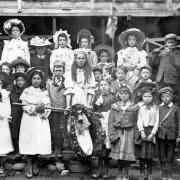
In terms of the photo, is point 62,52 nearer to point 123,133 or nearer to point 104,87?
point 104,87

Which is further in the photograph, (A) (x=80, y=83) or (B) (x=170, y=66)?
(B) (x=170, y=66)

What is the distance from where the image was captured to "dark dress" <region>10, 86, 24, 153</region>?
27.3 ft

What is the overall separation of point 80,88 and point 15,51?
2.08 metres

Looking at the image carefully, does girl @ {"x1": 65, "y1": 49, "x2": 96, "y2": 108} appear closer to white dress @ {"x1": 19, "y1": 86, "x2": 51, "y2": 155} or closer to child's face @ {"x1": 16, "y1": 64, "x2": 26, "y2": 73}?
white dress @ {"x1": 19, "y1": 86, "x2": 51, "y2": 155}

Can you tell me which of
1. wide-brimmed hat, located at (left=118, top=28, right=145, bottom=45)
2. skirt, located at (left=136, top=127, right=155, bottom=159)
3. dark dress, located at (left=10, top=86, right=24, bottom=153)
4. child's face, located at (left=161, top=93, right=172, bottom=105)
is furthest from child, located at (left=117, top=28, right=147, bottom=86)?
dark dress, located at (left=10, top=86, right=24, bottom=153)

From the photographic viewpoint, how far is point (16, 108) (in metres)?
8.38

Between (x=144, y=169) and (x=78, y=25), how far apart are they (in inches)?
254

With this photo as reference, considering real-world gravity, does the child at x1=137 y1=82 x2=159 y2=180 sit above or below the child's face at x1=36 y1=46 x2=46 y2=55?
below

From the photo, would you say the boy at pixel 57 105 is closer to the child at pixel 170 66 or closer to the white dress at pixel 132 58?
the white dress at pixel 132 58

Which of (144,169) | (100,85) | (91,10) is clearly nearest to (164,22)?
(91,10)

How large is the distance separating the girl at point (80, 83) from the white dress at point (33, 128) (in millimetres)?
471

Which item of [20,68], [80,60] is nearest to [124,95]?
[80,60]

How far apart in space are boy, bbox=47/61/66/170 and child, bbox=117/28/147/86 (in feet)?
5.06

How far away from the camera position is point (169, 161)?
805cm
